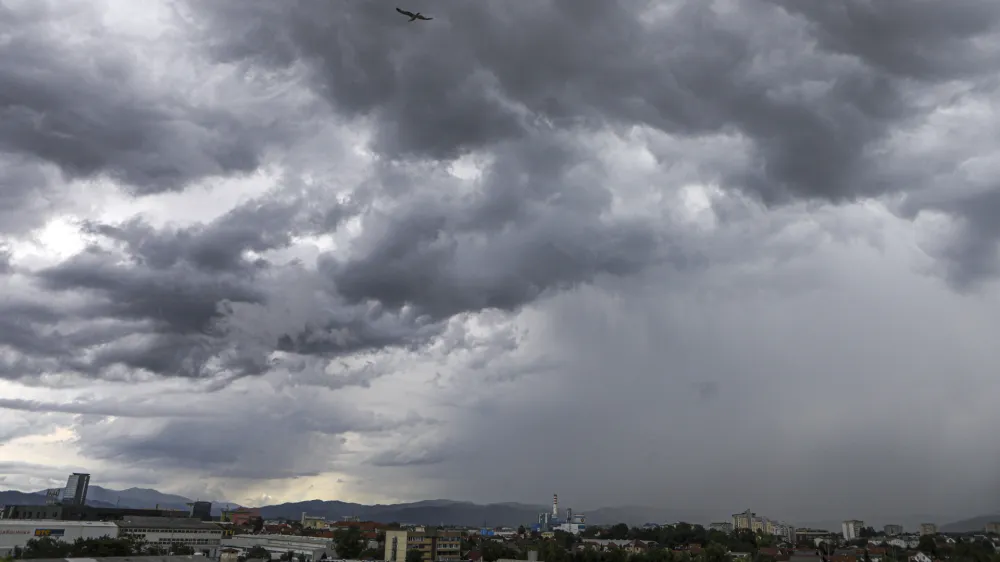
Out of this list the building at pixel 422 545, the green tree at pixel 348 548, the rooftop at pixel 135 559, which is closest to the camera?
the rooftop at pixel 135 559

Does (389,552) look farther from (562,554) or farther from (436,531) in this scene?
(562,554)

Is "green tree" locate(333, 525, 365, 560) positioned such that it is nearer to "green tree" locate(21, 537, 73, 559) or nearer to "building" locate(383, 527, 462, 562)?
"building" locate(383, 527, 462, 562)

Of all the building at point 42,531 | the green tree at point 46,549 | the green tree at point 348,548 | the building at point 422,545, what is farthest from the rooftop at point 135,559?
the building at point 42,531

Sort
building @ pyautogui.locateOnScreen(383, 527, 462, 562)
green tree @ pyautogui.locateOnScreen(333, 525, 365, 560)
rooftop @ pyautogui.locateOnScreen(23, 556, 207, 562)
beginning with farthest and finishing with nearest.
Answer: green tree @ pyautogui.locateOnScreen(333, 525, 365, 560)
building @ pyautogui.locateOnScreen(383, 527, 462, 562)
rooftop @ pyautogui.locateOnScreen(23, 556, 207, 562)

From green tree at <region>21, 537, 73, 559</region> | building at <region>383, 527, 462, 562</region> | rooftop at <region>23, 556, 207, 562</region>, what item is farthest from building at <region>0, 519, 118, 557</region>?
building at <region>383, 527, 462, 562</region>

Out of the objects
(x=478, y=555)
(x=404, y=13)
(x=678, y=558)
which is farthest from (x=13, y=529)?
(x=404, y=13)

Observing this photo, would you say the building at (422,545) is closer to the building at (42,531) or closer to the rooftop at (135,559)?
the rooftop at (135,559)

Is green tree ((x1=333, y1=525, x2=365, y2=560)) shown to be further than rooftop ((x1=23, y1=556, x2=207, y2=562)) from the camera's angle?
Yes
